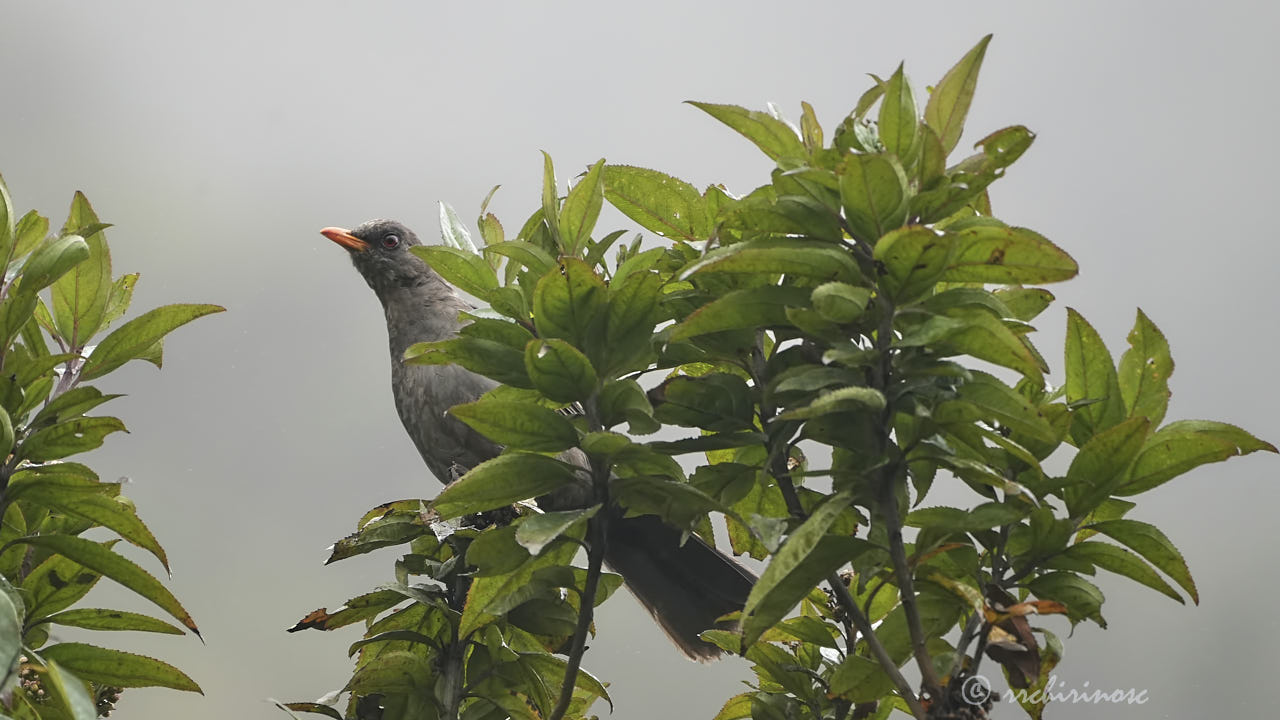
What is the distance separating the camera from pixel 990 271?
97cm

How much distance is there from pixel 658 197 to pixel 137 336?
597 mm

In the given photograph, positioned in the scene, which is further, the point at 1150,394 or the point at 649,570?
the point at 649,570

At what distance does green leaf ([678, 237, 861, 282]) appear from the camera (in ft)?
3.09

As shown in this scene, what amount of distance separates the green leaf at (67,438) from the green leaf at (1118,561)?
0.95 m

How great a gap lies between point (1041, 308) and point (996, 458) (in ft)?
0.72

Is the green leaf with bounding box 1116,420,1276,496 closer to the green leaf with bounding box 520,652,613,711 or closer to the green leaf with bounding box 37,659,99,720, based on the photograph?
the green leaf with bounding box 520,652,613,711

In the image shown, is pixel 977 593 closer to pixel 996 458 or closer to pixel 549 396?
pixel 996 458

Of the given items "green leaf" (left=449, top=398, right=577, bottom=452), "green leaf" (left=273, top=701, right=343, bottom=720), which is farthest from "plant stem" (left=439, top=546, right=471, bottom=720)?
"green leaf" (left=449, top=398, right=577, bottom=452)

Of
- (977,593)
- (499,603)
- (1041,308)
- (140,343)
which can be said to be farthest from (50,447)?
(1041,308)

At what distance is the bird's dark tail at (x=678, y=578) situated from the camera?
1771 mm

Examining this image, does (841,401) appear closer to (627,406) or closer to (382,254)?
(627,406)

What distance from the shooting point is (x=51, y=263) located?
1154 mm

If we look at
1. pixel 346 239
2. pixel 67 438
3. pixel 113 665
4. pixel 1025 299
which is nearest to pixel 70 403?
pixel 67 438

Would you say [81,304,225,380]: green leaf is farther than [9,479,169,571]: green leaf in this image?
Yes
